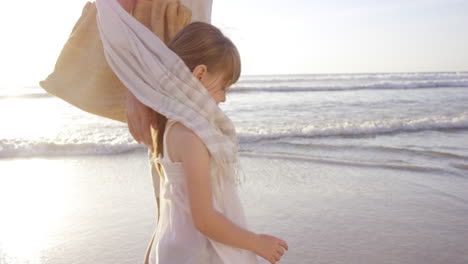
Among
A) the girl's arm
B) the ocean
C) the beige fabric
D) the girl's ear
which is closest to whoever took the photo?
the girl's arm

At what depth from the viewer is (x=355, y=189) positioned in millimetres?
4523

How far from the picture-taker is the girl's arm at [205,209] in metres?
1.26

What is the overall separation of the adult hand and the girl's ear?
197mm

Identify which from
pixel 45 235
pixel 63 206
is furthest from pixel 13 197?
pixel 45 235

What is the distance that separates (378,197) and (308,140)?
322 centimetres

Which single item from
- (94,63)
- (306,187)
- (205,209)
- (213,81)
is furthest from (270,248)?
Answer: (306,187)

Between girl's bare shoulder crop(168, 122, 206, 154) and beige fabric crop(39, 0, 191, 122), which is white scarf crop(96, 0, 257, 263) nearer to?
girl's bare shoulder crop(168, 122, 206, 154)

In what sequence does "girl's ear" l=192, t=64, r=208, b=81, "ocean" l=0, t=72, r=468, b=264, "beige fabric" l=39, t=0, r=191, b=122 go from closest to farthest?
"girl's ear" l=192, t=64, r=208, b=81 → "beige fabric" l=39, t=0, r=191, b=122 → "ocean" l=0, t=72, r=468, b=264

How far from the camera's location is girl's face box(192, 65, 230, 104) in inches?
53.9

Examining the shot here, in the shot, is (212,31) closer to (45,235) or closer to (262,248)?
(262,248)

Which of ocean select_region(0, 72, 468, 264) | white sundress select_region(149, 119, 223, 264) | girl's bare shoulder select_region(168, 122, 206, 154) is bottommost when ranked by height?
ocean select_region(0, 72, 468, 264)

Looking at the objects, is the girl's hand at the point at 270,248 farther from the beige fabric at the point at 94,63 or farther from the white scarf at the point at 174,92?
the beige fabric at the point at 94,63

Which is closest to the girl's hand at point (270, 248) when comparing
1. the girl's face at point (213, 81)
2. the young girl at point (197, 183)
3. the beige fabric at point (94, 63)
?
the young girl at point (197, 183)

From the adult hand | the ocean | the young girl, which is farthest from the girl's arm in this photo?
the ocean
